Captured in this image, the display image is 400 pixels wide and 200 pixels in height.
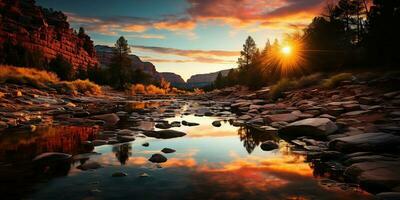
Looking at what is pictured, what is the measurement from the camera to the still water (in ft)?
12.7

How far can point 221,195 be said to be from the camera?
385cm

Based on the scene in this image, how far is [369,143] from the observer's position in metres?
5.69

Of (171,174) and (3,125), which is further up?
(3,125)

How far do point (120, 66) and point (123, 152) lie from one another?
183 ft

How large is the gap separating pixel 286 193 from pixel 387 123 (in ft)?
18.3

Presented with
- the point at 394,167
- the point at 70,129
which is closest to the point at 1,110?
the point at 70,129

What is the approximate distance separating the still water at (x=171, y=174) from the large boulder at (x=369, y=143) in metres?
0.96

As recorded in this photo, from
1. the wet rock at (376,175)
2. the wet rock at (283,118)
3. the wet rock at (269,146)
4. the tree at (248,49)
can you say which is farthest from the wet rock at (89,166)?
the tree at (248,49)

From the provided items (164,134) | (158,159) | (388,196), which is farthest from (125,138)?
(388,196)

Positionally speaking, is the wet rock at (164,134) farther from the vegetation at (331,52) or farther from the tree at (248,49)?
the tree at (248,49)

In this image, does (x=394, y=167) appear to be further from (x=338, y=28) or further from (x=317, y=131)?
(x=338, y=28)

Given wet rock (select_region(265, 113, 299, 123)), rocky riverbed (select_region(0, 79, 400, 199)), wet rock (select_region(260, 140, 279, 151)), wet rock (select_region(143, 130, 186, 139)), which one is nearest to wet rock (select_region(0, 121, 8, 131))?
rocky riverbed (select_region(0, 79, 400, 199))

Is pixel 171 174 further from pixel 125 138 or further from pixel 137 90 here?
pixel 137 90

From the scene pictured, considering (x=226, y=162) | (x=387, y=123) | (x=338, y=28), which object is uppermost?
(x=338, y=28)
